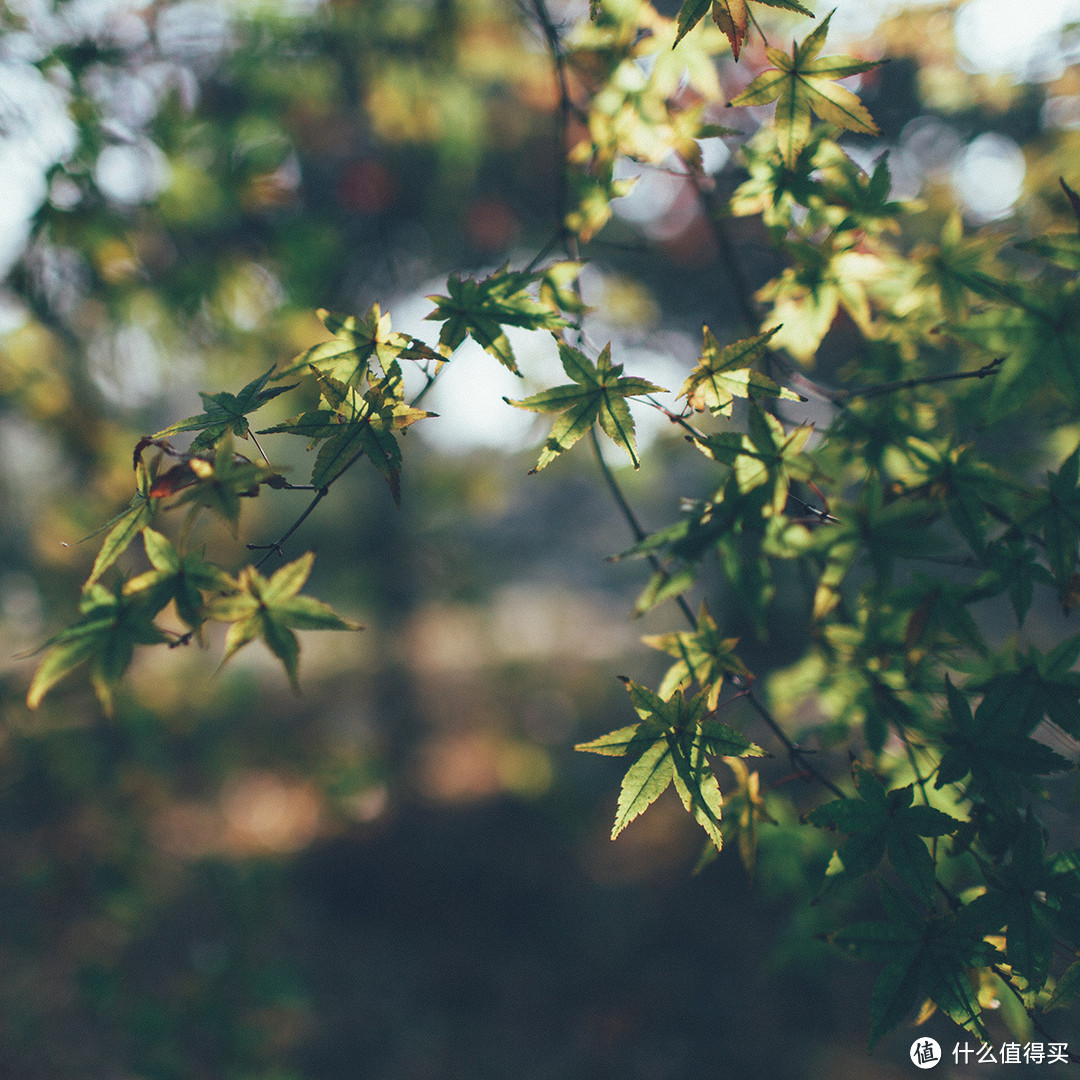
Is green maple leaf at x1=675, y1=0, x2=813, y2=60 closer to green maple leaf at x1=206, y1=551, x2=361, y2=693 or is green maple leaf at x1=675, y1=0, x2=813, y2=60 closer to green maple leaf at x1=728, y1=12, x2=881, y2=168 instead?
green maple leaf at x1=728, y1=12, x2=881, y2=168

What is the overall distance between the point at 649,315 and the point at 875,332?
1771mm

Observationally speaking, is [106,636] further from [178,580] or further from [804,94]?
[804,94]

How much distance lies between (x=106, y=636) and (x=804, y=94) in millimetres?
1120

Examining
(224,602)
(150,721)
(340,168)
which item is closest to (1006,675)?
(224,602)

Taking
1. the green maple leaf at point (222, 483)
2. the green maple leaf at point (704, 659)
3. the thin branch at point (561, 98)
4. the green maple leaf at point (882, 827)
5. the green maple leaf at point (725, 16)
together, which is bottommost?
the green maple leaf at point (882, 827)

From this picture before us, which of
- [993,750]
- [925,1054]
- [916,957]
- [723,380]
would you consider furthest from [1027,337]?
[925,1054]

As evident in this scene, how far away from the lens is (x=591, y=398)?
0.80 m

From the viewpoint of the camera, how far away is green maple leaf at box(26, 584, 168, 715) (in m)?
0.65

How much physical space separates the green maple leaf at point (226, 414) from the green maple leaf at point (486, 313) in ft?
0.71

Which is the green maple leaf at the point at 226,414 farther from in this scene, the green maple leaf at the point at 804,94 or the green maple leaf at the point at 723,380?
the green maple leaf at the point at 804,94

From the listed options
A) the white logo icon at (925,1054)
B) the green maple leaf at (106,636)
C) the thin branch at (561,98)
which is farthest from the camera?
the white logo icon at (925,1054)

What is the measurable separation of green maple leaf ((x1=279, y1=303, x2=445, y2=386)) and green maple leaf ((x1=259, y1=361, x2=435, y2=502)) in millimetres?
32

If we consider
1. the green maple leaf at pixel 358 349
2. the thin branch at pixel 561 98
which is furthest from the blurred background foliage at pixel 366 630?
the green maple leaf at pixel 358 349

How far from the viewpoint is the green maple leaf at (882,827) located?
0.74m
